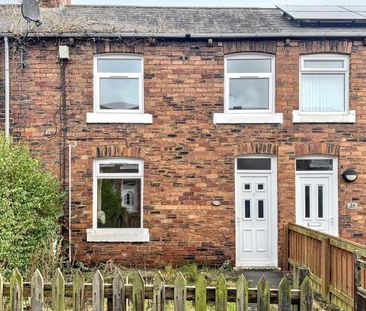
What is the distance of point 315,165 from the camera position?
11297mm

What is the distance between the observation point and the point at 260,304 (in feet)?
15.9

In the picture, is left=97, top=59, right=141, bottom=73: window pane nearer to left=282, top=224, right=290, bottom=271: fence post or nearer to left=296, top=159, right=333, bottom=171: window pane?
left=296, top=159, right=333, bottom=171: window pane

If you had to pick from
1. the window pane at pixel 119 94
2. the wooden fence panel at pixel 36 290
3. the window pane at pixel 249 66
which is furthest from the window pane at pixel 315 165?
the wooden fence panel at pixel 36 290

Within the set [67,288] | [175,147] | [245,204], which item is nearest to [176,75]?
[175,147]

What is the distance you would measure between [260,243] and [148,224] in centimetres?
298

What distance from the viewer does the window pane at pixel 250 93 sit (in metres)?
11.4

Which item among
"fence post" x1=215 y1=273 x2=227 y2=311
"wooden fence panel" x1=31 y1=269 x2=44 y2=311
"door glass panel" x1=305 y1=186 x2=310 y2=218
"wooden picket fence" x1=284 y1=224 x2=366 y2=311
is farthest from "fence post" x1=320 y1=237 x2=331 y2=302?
"wooden fence panel" x1=31 y1=269 x2=44 y2=311

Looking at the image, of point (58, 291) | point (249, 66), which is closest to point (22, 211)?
point (58, 291)

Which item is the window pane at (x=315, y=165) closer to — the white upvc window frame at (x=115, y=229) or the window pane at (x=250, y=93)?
the window pane at (x=250, y=93)

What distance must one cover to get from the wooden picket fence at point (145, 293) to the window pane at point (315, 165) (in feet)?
22.1

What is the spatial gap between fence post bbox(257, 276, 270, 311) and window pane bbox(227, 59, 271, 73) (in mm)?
7488

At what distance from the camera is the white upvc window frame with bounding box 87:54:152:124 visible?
11.0 m

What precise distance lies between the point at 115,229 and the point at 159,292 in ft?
21.3

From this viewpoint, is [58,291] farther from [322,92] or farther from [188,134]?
[322,92]
